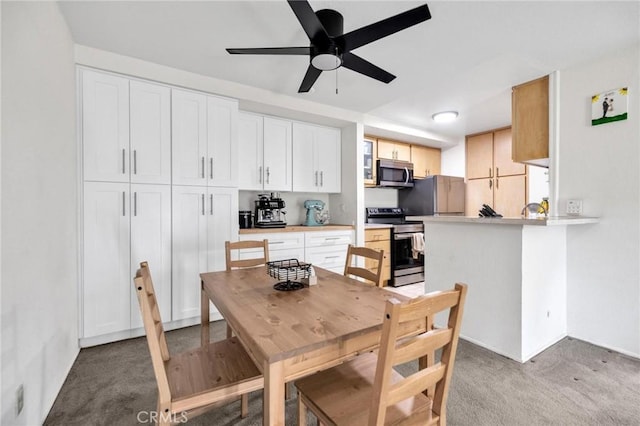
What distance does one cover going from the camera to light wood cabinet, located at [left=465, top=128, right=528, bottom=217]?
428 centimetres

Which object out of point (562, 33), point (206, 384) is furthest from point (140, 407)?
point (562, 33)

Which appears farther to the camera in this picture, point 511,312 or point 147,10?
point 511,312

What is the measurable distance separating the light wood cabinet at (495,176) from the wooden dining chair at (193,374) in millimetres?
4462

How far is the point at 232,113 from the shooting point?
2.96m

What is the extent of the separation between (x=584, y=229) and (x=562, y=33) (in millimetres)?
1570

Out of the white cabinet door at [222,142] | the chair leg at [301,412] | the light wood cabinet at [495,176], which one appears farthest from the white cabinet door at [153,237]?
the light wood cabinet at [495,176]

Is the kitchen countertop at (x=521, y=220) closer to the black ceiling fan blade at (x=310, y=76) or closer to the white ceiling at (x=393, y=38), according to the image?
the white ceiling at (x=393, y=38)

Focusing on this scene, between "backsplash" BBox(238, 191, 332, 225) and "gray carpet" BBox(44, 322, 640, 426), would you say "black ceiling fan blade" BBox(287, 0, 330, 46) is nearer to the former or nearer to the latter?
"gray carpet" BBox(44, 322, 640, 426)

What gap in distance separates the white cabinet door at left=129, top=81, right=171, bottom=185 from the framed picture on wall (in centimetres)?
368

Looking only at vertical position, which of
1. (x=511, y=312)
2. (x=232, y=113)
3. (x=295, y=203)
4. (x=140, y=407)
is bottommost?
(x=140, y=407)

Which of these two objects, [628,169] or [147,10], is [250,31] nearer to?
[147,10]

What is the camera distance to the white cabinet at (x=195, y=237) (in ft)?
8.86

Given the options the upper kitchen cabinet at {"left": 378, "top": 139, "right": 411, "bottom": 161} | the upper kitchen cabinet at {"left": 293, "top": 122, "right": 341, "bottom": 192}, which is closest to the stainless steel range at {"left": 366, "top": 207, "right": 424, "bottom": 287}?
the upper kitchen cabinet at {"left": 378, "top": 139, "right": 411, "bottom": 161}

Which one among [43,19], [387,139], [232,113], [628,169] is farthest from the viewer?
[387,139]
